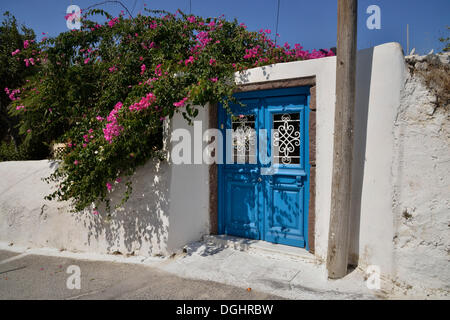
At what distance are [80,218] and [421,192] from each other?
512cm

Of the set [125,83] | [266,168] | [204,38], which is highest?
[204,38]

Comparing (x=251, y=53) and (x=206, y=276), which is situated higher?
(x=251, y=53)

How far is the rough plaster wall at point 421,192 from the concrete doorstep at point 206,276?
20.7 inches

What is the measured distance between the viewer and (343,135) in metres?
3.20

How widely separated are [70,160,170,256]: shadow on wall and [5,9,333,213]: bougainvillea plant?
178 millimetres

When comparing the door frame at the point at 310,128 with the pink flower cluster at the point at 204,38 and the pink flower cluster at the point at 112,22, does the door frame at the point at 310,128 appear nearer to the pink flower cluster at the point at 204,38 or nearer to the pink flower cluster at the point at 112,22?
the pink flower cluster at the point at 204,38

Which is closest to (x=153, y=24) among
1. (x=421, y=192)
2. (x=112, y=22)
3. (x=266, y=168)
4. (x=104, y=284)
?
(x=112, y=22)

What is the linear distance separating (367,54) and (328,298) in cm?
274

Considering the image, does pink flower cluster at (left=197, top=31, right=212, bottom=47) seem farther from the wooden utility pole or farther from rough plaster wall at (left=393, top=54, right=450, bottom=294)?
rough plaster wall at (left=393, top=54, right=450, bottom=294)

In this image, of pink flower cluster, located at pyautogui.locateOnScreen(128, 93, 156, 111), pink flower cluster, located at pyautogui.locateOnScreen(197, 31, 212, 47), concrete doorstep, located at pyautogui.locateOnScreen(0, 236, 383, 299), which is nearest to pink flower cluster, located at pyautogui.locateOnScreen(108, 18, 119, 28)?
pink flower cluster, located at pyautogui.locateOnScreen(197, 31, 212, 47)

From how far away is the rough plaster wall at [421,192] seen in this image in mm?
2844

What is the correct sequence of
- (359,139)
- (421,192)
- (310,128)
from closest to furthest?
(421,192) → (359,139) → (310,128)

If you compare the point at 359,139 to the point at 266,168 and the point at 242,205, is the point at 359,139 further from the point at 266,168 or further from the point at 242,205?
the point at 242,205
